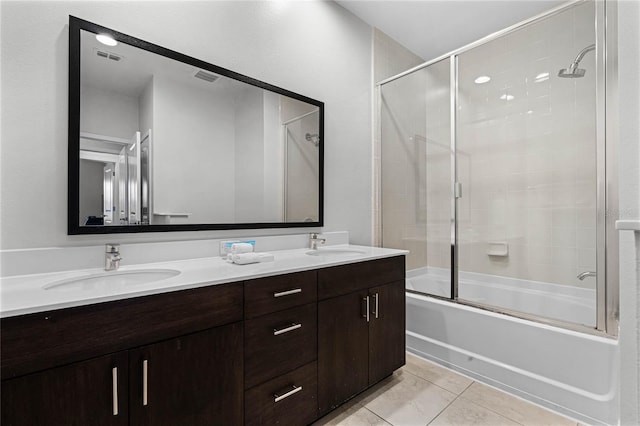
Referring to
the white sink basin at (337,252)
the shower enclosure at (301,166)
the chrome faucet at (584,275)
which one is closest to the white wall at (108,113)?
the shower enclosure at (301,166)

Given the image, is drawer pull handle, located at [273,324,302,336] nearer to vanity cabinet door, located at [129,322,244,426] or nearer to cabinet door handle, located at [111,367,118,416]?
vanity cabinet door, located at [129,322,244,426]

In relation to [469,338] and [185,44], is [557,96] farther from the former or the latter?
[185,44]

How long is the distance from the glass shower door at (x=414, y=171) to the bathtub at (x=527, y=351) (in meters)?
0.34

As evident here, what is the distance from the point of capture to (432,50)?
300cm

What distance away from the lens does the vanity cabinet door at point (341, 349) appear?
1.48 m

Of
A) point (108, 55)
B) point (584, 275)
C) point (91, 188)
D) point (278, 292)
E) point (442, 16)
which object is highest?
point (442, 16)

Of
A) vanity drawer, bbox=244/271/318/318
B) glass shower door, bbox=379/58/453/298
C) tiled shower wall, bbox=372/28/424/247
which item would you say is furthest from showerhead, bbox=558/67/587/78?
vanity drawer, bbox=244/271/318/318

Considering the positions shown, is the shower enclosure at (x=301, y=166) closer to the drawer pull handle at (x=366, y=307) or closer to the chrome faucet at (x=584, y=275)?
the drawer pull handle at (x=366, y=307)

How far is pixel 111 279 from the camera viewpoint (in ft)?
4.14

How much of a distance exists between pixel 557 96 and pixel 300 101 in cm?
191

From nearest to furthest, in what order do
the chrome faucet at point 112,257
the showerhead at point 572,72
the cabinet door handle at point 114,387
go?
the cabinet door handle at point 114,387 < the chrome faucet at point 112,257 < the showerhead at point 572,72

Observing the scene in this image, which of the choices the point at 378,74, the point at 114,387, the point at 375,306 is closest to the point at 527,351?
the point at 375,306

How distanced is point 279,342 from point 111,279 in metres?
0.74

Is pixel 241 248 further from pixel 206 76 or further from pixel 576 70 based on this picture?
pixel 576 70
